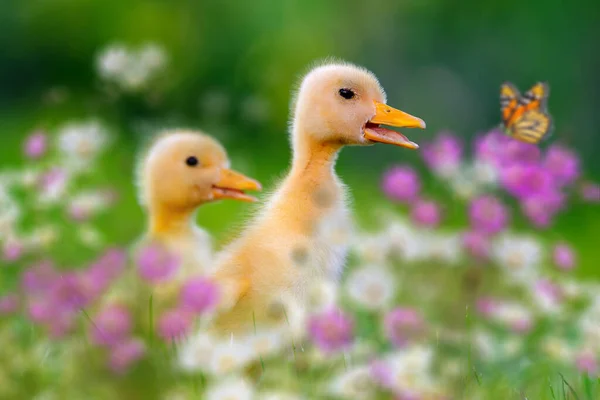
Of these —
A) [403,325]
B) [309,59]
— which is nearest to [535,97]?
[403,325]

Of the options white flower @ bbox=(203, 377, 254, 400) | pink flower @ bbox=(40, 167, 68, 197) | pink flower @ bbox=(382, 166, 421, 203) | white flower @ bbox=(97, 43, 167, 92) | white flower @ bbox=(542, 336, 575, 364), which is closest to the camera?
white flower @ bbox=(203, 377, 254, 400)

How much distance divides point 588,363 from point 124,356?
1.38 m

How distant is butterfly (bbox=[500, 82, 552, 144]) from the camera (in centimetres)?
262

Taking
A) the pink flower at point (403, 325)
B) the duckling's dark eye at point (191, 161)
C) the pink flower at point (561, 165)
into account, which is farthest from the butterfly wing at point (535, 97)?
the pink flower at point (403, 325)

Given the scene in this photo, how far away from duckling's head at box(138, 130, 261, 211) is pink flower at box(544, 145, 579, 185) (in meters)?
0.91

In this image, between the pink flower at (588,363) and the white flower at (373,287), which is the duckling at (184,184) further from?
the white flower at (373,287)

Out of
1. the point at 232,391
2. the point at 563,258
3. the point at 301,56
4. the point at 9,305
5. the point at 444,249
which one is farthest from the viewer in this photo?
the point at 301,56

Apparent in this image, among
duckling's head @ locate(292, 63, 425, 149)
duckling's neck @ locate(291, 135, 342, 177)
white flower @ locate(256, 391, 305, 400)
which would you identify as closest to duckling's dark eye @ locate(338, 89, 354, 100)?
duckling's head @ locate(292, 63, 425, 149)

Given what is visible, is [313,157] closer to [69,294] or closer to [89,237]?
[89,237]

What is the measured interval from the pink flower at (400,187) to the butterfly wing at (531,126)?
326mm

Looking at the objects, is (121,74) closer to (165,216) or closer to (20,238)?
(165,216)

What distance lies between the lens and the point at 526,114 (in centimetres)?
273

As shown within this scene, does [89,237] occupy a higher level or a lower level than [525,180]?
higher

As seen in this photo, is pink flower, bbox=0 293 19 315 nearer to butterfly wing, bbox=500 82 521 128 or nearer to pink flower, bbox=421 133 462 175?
pink flower, bbox=421 133 462 175
